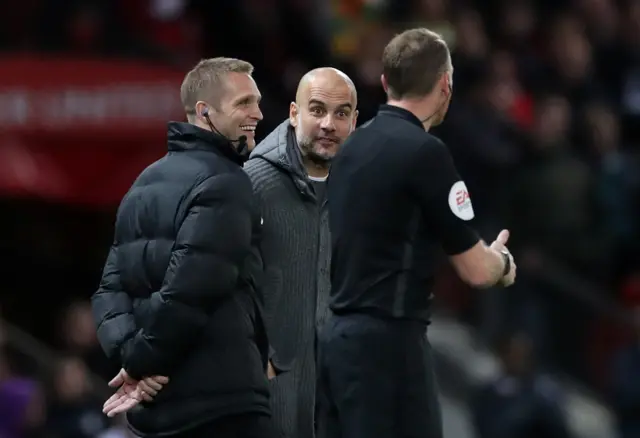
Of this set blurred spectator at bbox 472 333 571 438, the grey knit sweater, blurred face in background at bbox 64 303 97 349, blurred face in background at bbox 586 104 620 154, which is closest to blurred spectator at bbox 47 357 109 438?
blurred face in background at bbox 64 303 97 349

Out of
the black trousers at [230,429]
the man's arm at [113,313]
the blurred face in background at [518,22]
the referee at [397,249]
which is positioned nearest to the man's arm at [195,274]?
the man's arm at [113,313]

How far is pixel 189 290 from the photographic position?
5.41m

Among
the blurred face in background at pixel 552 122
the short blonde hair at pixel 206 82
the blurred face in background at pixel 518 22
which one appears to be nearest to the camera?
the short blonde hair at pixel 206 82

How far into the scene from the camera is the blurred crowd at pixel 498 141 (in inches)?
427

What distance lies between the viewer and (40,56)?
10.8 meters

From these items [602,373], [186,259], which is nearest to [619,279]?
[602,373]

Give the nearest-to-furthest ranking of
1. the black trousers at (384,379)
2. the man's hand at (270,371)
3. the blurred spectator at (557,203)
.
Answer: the black trousers at (384,379) < the man's hand at (270,371) < the blurred spectator at (557,203)

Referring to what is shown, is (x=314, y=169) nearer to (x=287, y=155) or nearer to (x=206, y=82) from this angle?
(x=287, y=155)

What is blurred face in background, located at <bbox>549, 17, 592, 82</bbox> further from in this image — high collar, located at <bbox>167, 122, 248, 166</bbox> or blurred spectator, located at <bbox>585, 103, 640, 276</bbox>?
high collar, located at <bbox>167, 122, 248, 166</bbox>

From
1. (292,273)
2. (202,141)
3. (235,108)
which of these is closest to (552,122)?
(292,273)

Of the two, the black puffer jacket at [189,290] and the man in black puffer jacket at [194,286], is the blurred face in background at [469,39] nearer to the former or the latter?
the man in black puffer jacket at [194,286]

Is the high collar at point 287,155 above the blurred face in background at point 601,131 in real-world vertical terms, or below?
above

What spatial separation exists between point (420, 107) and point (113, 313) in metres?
1.26

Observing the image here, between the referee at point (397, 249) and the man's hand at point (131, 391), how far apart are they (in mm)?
589
